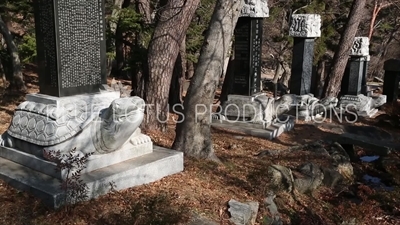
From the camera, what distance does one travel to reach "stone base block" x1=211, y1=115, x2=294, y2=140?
993 centimetres

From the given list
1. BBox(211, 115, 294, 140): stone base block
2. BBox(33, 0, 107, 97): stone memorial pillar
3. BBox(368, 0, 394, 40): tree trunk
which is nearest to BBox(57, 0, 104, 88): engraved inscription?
BBox(33, 0, 107, 97): stone memorial pillar

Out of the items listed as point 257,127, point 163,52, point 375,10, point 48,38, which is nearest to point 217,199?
point 48,38

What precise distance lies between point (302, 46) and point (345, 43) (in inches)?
74.9

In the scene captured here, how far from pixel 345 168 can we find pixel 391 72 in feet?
35.1

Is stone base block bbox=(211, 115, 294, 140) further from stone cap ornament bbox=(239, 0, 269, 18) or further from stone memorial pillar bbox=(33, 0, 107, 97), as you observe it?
stone memorial pillar bbox=(33, 0, 107, 97)

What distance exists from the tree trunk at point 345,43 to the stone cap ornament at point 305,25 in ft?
5.09

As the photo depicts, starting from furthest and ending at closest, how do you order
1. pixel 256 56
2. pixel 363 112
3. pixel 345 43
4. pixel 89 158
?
pixel 363 112, pixel 345 43, pixel 256 56, pixel 89 158

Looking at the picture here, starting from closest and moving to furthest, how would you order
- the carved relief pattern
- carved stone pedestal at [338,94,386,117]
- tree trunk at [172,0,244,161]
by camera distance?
tree trunk at [172,0,244,161], the carved relief pattern, carved stone pedestal at [338,94,386,117]

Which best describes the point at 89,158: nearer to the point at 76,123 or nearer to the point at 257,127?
the point at 76,123

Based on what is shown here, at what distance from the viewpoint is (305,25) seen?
42.6ft

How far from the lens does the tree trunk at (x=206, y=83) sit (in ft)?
21.2

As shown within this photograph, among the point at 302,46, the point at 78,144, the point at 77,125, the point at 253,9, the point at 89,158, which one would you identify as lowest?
the point at 89,158

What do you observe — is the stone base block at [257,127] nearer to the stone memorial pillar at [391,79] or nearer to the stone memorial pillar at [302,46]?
the stone memorial pillar at [302,46]

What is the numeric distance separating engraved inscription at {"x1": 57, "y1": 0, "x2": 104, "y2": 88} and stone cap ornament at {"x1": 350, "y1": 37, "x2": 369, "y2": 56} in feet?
37.5
